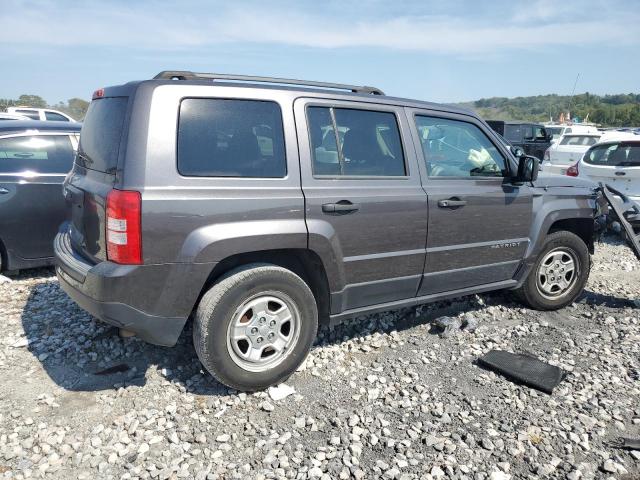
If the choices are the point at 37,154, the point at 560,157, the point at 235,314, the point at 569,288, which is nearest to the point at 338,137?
the point at 235,314

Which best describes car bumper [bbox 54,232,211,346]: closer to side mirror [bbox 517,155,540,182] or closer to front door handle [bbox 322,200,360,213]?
front door handle [bbox 322,200,360,213]

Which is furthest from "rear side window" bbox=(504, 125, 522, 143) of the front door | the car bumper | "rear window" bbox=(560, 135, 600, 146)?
the car bumper

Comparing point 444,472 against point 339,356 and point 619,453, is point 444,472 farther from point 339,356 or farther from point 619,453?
point 339,356

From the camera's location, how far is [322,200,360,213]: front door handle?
3.38 meters

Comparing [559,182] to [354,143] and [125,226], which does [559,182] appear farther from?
[125,226]

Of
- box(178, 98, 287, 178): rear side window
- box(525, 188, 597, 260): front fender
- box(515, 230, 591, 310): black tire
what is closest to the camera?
box(178, 98, 287, 178): rear side window

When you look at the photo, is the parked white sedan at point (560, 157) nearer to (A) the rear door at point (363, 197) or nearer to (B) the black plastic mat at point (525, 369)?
(B) the black plastic mat at point (525, 369)

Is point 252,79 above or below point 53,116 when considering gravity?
above

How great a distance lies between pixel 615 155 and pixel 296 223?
7.04m

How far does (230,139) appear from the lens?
124 inches

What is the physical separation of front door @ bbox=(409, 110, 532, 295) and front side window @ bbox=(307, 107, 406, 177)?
9.4 inches

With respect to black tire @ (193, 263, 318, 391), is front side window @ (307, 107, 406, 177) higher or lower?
higher

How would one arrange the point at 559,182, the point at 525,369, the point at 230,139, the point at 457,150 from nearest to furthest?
the point at 230,139 < the point at 525,369 < the point at 457,150 < the point at 559,182

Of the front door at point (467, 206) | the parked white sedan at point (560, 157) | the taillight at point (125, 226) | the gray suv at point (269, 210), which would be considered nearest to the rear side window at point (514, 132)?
the parked white sedan at point (560, 157)
